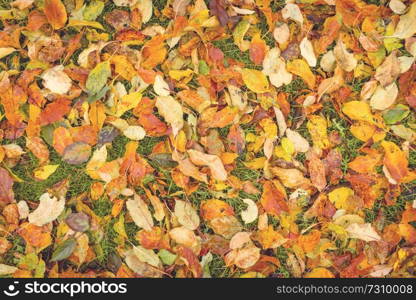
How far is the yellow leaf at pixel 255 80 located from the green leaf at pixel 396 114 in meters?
0.50

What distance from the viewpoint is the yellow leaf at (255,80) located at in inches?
84.4

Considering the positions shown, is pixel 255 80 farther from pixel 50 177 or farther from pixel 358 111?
pixel 50 177

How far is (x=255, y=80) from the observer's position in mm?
2154

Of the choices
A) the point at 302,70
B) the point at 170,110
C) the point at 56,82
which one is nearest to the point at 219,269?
the point at 170,110

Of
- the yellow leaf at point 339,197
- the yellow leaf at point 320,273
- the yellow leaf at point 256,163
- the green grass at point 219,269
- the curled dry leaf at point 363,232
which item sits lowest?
the yellow leaf at point 320,273

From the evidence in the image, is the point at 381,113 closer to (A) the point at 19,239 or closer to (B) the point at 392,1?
(B) the point at 392,1

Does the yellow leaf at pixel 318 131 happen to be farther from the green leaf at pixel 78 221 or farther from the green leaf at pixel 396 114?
the green leaf at pixel 78 221

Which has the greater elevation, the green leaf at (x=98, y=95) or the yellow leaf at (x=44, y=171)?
the green leaf at (x=98, y=95)

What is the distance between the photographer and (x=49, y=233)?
204 centimetres

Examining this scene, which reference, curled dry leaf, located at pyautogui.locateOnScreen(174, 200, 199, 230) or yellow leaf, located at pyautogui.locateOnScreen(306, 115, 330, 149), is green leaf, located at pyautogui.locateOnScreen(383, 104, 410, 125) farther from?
curled dry leaf, located at pyautogui.locateOnScreen(174, 200, 199, 230)

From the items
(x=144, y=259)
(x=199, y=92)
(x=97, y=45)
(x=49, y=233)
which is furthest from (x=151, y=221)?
(x=97, y=45)

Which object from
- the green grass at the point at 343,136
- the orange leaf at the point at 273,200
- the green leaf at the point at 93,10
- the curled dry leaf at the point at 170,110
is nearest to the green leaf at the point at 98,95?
the curled dry leaf at the point at 170,110

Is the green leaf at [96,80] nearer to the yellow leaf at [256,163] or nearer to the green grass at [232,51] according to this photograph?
the green grass at [232,51]

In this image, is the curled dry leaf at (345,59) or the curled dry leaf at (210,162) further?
the curled dry leaf at (345,59)
